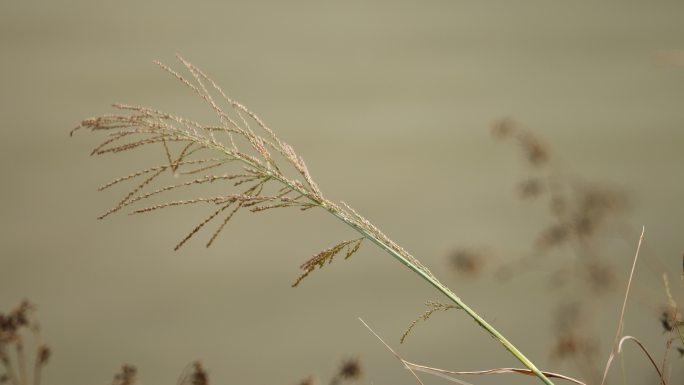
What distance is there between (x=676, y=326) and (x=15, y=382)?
1.40 metres

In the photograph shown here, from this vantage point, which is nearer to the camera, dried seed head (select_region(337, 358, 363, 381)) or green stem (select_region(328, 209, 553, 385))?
green stem (select_region(328, 209, 553, 385))

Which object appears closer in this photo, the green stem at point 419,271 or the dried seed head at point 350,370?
the green stem at point 419,271

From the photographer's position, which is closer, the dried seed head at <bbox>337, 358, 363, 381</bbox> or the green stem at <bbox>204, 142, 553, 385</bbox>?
the green stem at <bbox>204, 142, 553, 385</bbox>

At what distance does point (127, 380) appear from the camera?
1566 millimetres

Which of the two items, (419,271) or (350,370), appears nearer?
(419,271)

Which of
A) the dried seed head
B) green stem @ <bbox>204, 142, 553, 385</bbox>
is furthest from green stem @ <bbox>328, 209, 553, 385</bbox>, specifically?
the dried seed head

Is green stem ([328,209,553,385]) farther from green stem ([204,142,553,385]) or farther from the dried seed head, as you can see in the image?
the dried seed head

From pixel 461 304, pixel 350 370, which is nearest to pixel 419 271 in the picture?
pixel 461 304

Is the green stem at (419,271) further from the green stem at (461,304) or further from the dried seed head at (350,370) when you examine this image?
the dried seed head at (350,370)

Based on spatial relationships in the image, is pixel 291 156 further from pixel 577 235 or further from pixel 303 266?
pixel 577 235

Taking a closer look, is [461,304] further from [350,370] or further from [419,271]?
Answer: [350,370]

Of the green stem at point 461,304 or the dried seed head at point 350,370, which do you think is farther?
the dried seed head at point 350,370

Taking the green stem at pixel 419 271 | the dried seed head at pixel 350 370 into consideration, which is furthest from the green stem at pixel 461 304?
the dried seed head at pixel 350 370

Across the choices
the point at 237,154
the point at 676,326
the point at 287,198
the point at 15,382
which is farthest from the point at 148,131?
the point at 676,326
